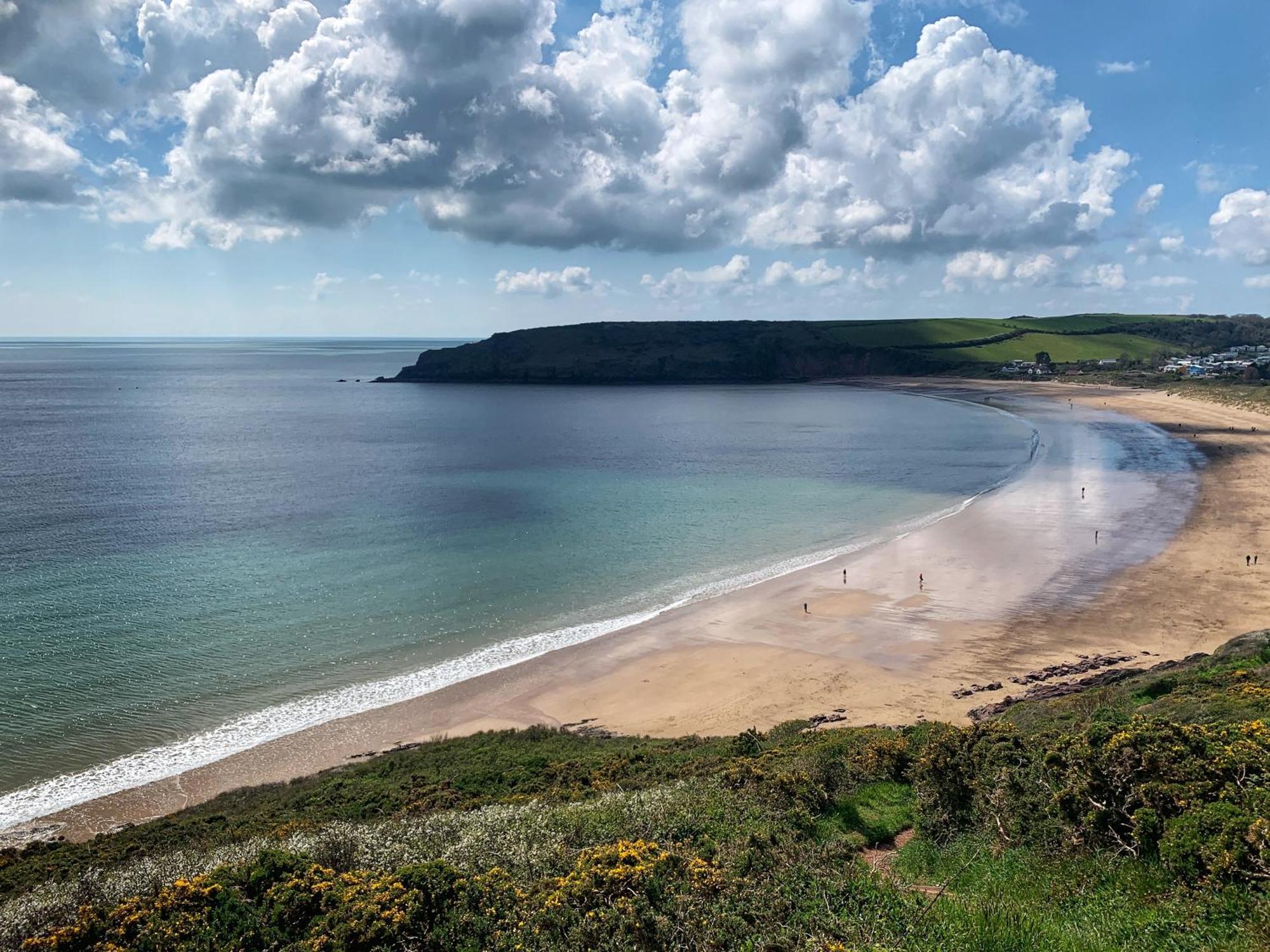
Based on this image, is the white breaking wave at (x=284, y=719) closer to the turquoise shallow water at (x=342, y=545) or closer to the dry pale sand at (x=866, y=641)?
the turquoise shallow water at (x=342, y=545)

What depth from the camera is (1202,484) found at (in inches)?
2494

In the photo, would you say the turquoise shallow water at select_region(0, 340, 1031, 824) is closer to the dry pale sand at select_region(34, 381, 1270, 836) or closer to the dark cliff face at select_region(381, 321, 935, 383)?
the dry pale sand at select_region(34, 381, 1270, 836)

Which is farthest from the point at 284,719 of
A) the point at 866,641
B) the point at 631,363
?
the point at 631,363

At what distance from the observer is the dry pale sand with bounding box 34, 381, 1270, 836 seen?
2638 cm

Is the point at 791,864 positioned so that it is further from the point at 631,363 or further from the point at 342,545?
the point at 631,363

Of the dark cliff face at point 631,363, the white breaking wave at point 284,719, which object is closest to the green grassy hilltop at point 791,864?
the white breaking wave at point 284,719

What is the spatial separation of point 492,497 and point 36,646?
111 ft

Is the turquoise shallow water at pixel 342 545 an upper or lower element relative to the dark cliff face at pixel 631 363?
lower

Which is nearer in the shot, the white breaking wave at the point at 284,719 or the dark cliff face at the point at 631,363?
the white breaking wave at the point at 284,719

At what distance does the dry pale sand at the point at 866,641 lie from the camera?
26.4 m

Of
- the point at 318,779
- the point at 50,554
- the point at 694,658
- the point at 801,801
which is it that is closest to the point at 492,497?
the point at 50,554

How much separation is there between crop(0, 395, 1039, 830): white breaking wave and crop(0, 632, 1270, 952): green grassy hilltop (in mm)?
5047

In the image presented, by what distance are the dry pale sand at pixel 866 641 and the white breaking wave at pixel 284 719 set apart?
58 centimetres

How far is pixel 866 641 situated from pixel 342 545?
3088 cm
